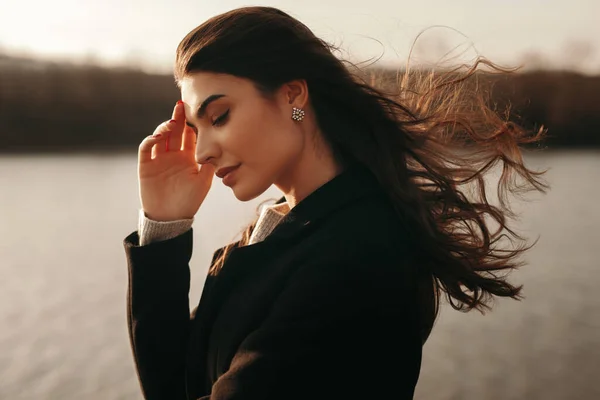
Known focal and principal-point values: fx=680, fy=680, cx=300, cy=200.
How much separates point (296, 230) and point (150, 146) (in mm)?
476

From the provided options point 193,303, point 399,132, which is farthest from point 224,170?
point 193,303

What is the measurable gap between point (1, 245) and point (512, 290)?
6494 millimetres

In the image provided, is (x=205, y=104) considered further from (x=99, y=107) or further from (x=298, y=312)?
(x=99, y=107)

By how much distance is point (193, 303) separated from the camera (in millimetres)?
4914

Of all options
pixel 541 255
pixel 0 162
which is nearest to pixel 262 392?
pixel 541 255

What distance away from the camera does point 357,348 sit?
1.14 m

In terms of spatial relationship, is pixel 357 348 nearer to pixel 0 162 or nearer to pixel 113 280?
pixel 113 280

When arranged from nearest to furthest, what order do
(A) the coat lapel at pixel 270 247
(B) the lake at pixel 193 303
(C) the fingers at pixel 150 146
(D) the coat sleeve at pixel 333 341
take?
1. (D) the coat sleeve at pixel 333 341
2. (A) the coat lapel at pixel 270 247
3. (C) the fingers at pixel 150 146
4. (B) the lake at pixel 193 303

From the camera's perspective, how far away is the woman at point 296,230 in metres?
1.14

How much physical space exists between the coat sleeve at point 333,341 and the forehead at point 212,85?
0.39 m

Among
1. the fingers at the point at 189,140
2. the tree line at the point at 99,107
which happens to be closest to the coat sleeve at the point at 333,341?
the fingers at the point at 189,140

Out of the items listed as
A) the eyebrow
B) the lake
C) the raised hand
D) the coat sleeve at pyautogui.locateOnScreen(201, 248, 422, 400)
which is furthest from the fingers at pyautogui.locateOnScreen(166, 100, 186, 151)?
the lake

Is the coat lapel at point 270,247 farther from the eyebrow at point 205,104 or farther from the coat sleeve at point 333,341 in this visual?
the eyebrow at point 205,104

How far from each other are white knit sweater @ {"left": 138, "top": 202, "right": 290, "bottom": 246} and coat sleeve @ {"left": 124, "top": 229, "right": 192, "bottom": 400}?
3cm
